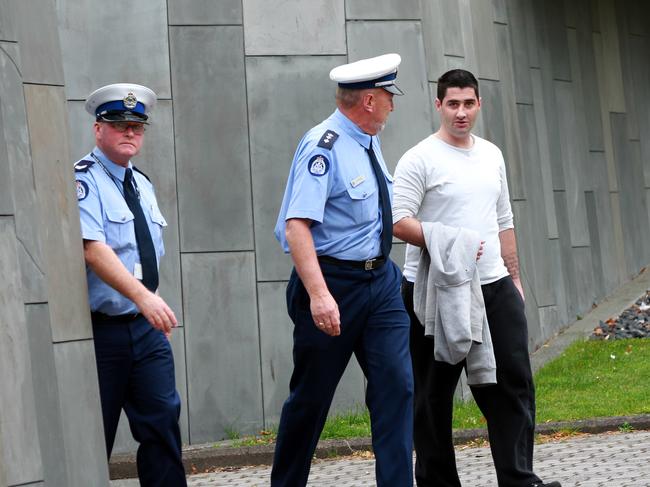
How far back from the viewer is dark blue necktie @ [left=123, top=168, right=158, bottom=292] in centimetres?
602

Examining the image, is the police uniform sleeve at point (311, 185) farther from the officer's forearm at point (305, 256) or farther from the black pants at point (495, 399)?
the black pants at point (495, 399)

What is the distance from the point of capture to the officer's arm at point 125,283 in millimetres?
5668

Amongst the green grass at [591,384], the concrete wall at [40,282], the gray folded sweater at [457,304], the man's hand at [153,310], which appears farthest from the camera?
the green grass at [591,384]

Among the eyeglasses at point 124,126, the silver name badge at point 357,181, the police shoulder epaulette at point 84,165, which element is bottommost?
the silver name badge at point 357,181

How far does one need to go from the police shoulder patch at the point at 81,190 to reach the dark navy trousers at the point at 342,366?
0.99 metres

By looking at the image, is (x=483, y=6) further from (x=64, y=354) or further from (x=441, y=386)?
(x=64, y=354)

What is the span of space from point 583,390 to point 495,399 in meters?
4.54

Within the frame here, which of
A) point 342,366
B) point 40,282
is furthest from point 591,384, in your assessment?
point 40,282

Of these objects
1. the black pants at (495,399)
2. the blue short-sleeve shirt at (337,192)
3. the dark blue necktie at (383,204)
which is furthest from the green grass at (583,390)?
the blue short-sleeve shirt at (337,192)

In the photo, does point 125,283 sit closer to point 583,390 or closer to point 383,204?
point 383,204

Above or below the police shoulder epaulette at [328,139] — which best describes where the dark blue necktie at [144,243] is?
below

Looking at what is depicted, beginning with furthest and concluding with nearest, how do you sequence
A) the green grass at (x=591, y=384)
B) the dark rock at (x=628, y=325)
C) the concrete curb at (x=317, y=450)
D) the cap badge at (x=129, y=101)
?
the dark rock at (x=628, y=325) → the green grass at (x=591, y=384) → the concrete curb at (x=317, y=450) → the cap badge at (x=129, y=101)

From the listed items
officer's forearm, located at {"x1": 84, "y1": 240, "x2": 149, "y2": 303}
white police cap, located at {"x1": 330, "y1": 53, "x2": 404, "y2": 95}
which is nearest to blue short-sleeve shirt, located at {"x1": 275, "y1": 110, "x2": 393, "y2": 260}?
white police cap, located at {"x1": 330, "y1": 53, "x2": 404, "y2": 95}

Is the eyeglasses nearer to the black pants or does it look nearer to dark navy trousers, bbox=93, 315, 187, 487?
dark navy trousers, bbox=93, 315, 187, 487
